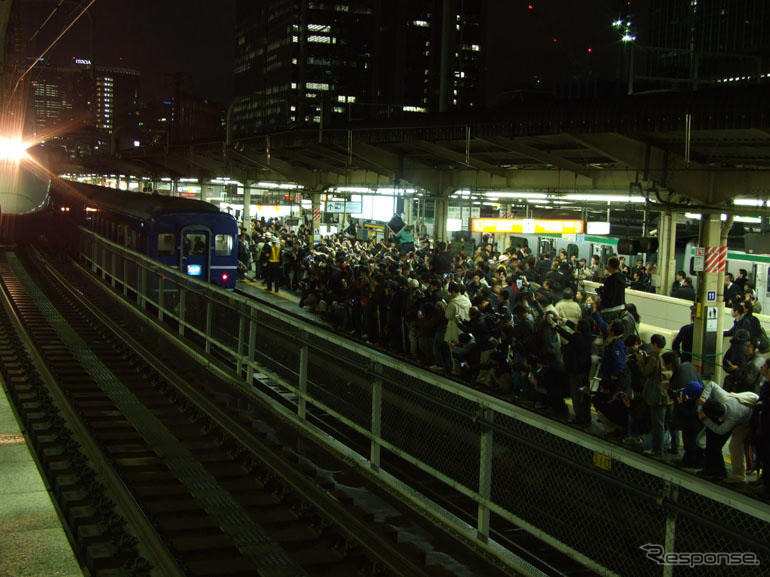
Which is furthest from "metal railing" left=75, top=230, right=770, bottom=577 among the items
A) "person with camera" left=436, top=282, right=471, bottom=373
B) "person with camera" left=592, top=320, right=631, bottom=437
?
"person with camera" left=436, top=282, right=471, bottom=373

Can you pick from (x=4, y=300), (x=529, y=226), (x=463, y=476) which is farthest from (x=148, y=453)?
(x=529, y=226)

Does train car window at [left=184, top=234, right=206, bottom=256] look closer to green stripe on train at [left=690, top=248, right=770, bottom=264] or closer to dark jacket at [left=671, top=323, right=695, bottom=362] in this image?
green stripe on train at [left=690, top=248, right=770, bottom=264]

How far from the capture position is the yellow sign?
2317 cm

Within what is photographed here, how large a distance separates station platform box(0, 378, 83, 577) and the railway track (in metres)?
0.18

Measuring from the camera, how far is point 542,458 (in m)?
5.36

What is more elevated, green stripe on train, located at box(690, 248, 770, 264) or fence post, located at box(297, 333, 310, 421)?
green stripe on train, located at box(690, 248, 770, 264)

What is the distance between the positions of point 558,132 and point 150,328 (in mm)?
7997

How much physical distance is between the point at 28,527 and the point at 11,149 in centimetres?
2083

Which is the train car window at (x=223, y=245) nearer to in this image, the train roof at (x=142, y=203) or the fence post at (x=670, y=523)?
the train roof at (x=142, y=203)

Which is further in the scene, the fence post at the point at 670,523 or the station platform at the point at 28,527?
the station platform at the point at 28,527

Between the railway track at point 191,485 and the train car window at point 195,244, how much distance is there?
7823 millimetres

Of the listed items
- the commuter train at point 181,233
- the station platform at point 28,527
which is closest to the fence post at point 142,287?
the commuter train at point 181,233

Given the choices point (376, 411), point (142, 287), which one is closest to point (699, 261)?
point (376, 411)

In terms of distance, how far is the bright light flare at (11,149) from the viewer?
23.7 m
